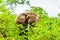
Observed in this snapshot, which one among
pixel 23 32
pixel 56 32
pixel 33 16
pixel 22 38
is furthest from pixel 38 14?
pixel 56 32

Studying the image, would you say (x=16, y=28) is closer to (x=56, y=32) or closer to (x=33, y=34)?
(x=33, y=34)

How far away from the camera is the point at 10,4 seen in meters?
11.8

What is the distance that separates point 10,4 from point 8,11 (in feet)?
3.14

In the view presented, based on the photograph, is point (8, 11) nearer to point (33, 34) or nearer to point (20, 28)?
point (20, 28)

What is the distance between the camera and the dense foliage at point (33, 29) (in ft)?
28.8

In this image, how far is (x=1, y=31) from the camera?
430 inches

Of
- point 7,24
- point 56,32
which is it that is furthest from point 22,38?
point 56,32

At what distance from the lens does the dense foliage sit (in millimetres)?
8789

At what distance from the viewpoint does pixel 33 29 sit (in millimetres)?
9359

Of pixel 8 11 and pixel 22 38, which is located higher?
pixel 8 11

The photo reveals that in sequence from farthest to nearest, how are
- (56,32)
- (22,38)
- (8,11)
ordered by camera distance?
(8,11)
(22,38)
(56,32)

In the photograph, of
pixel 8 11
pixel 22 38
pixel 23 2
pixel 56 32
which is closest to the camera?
pixel 56 32

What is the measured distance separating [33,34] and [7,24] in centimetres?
147

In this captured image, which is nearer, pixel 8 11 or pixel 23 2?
pixel 8 11
